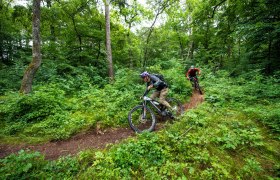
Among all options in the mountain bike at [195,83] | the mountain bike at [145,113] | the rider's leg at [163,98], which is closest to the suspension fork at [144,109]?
the mountain bike at [145,113]

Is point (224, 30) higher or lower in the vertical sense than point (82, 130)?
higher

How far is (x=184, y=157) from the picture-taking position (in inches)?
139

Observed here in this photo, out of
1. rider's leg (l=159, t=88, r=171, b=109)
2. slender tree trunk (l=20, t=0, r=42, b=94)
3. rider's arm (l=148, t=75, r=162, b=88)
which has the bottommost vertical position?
rider's leg (l=159, t=88, r=171, b=109)

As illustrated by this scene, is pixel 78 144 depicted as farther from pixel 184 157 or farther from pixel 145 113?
pixel 184 157

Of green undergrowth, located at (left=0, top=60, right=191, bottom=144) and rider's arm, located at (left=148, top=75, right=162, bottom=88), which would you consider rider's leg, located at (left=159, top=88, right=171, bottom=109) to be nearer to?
rider's arm, located at (left=148, top=75, right=162, bottom=88)

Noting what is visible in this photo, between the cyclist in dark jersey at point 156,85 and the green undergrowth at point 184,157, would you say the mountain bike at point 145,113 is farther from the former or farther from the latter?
the green undergrowth at point 184,157

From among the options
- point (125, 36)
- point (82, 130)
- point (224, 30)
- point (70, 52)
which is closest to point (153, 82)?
point (82, 130)

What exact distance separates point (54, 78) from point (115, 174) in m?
8.64

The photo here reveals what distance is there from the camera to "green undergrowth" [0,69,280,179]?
309 cm

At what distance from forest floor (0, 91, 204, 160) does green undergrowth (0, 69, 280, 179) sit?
1.99 ft

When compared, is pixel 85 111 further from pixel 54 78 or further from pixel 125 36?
pixel 125 36

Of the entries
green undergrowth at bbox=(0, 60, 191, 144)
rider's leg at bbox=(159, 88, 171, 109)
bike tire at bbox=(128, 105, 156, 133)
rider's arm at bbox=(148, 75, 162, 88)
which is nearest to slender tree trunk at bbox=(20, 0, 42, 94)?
green undergrowth at bbox=(0, 60, 191, 144)

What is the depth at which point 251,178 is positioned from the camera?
3064 mm

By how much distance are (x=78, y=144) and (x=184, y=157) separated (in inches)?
131
